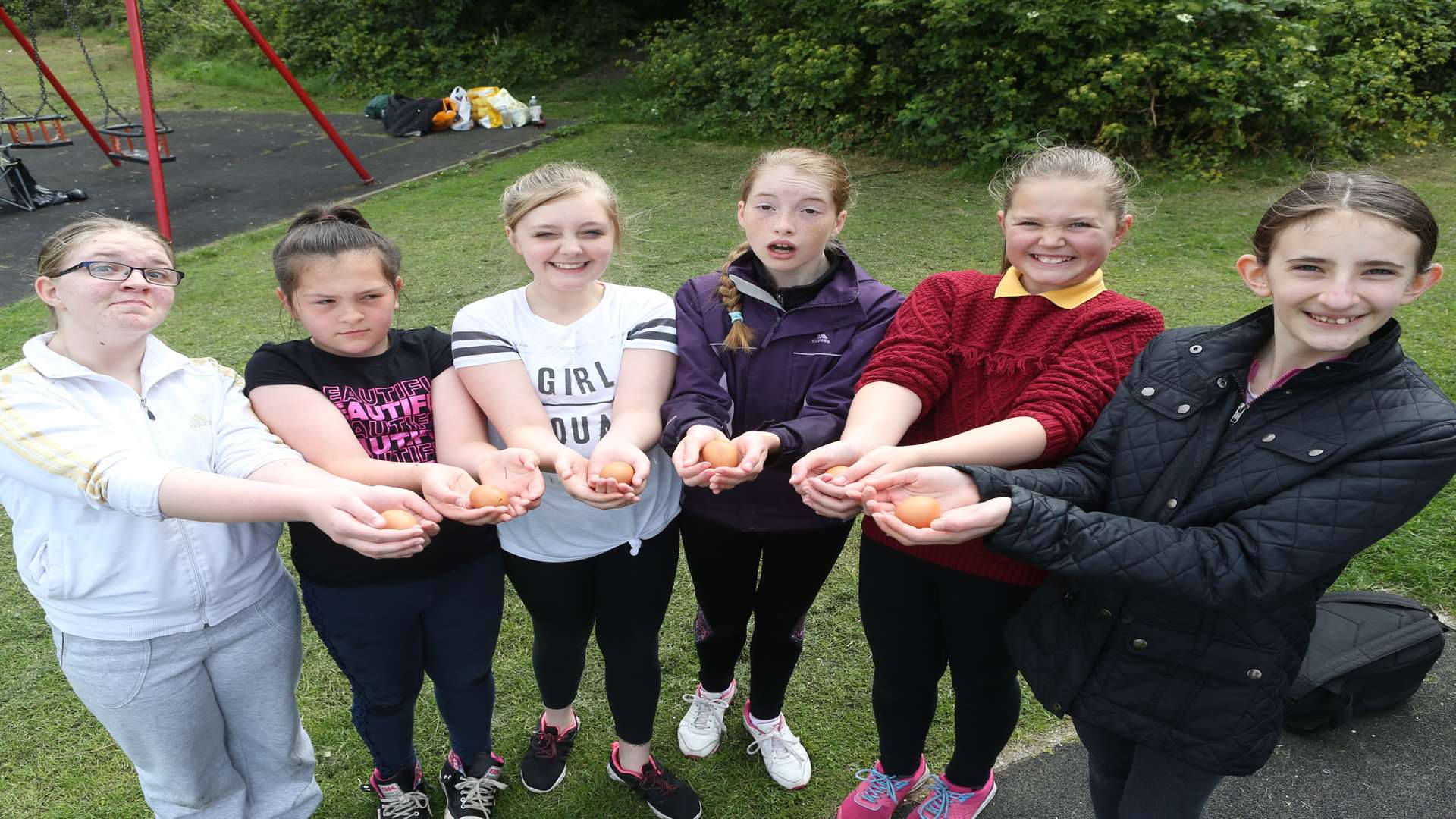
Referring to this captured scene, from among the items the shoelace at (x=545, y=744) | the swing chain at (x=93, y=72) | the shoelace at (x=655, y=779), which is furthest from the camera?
the swing chain at (x=93, y=72)

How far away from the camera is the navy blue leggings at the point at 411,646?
2.36 m

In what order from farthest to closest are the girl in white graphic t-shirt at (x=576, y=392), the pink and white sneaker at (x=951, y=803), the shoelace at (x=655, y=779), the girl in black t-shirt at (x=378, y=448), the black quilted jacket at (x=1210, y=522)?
the shoelace at (x=655, y=779) → the pink and white sneaker at (x=951, y=803) → the girl in white graphic t-shirt at (x=576, y=392) → the girl in black t-shirt at (x=378, y=448) → the black quilted jacket at (x=1210, y=522)

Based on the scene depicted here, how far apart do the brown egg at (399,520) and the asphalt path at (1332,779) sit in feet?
6.42

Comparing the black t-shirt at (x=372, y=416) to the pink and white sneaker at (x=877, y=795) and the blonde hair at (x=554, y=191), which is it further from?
the pink and white sneaker at (x=877, y=795)

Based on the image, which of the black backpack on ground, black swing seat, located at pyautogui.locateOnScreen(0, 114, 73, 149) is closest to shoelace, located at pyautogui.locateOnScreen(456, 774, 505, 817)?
black swing seat, located at pyautogui.locateOnScreen(0, 114, 73, 149)

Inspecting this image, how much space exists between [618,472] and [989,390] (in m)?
0.90

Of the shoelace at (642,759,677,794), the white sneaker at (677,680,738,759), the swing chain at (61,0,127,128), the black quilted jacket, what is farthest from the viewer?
the swing chain at (61,0,127,128)

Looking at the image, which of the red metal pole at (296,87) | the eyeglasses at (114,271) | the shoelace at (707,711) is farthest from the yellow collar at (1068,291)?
the red metal pole at (296,87)

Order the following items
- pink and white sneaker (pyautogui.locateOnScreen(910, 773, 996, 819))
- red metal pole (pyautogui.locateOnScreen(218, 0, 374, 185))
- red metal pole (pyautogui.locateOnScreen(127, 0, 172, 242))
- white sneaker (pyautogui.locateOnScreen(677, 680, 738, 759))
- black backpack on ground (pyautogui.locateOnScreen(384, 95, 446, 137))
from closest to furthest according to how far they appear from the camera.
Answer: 1. pink and white sneaker (pyautogui.locateOnScreen(910, 773, 996, 819))
2. white sneaker (pyautogui.locateOnScreen(677, 680, 738, 759))
3. red metal pole (pyautogui.locateOnScreen(127, 0, 172, 242))
4. red metal pole (pyautogui.locateOnScreen(218, 0, 374, 185))
5. black backpack on ground (pyautogui.locateOnScreen(384, 95, 446, 137))

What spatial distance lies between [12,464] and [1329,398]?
2.69m

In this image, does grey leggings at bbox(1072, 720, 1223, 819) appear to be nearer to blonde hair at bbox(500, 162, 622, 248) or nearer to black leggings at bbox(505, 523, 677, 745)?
black leggings at bbox(505, 523, 677, 745)

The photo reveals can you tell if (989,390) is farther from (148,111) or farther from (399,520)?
(148,111)

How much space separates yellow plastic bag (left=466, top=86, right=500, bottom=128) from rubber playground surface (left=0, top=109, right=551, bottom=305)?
20 cm

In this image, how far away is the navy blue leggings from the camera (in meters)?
2.36
